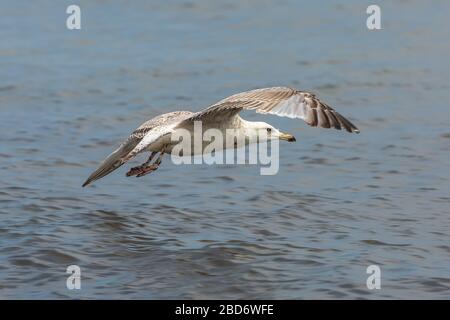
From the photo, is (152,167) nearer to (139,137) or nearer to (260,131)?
(139,137)

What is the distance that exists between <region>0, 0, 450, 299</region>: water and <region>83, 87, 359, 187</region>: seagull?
2.68 ft

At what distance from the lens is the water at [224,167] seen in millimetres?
8695

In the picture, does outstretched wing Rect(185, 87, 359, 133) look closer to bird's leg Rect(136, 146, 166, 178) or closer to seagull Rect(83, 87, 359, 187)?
seagull Rect(83, 87, 359, 187)

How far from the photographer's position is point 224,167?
1162 centimetres

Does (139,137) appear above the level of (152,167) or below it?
above

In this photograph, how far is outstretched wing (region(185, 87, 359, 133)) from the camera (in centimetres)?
844

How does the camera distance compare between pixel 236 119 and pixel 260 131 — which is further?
pixel 260 131

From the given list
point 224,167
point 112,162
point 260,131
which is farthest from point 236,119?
point 224,167

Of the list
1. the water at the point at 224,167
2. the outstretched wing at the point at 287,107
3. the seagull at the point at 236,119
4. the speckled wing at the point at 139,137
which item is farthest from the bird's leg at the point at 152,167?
the water at the point at 224,167

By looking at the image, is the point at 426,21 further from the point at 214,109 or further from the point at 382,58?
the point at 214,109

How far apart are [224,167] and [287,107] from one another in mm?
3139

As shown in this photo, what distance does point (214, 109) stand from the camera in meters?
8.63

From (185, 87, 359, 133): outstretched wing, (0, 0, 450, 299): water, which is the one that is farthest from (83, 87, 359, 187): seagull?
(0, 0, 450, 299): water
